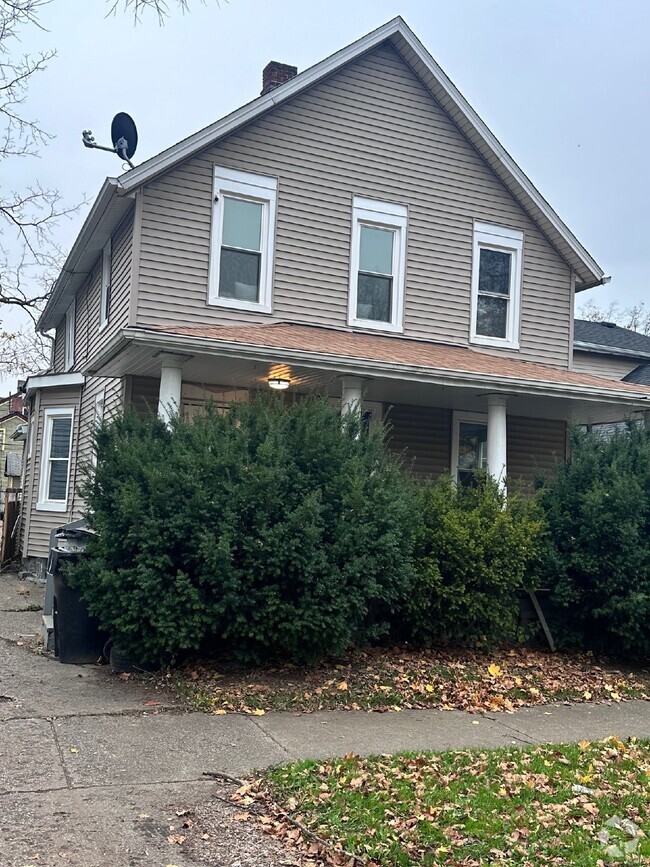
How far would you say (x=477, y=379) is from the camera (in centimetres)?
1114

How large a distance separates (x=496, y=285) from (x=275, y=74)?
503 cm

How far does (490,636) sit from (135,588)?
154 inches

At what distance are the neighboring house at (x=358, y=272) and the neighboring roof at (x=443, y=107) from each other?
0.09 ft

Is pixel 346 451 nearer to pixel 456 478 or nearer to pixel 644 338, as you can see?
pixel 456 478

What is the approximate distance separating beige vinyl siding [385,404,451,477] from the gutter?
8.28 ft

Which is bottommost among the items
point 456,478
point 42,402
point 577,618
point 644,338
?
point 577,618

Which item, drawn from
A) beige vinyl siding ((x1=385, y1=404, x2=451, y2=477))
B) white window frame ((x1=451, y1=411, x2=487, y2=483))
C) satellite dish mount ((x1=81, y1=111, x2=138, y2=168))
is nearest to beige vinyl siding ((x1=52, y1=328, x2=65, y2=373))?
satellite dish mount ((x1=81, y1=111, x2=138, y2=168))

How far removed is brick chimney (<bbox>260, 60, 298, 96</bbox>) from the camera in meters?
14.1

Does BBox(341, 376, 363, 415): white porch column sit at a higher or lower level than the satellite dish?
lower

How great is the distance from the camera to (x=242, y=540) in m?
7.46

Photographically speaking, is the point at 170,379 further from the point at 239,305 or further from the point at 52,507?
the point at 52,507

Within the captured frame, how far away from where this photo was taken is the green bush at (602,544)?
29.9ft

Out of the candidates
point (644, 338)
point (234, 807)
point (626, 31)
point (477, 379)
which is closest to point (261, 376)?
point (477, 379)

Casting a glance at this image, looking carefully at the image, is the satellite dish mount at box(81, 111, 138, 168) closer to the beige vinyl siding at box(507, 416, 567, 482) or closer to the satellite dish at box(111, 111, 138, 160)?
the satellite dish at box(111, 111, 138, 160)
